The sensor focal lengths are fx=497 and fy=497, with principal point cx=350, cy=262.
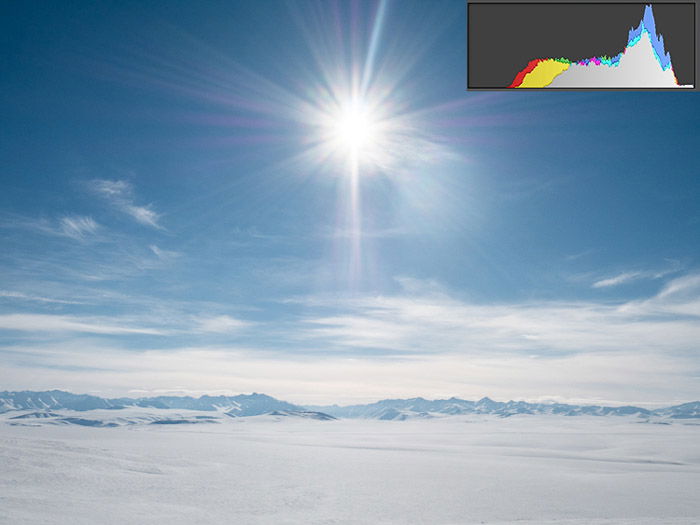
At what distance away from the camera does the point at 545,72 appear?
7.10 meters

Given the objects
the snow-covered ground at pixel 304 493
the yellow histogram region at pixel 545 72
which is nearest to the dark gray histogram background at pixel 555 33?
the yellow histogram region at pixel 545 72

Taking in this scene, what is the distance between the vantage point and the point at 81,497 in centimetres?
2614

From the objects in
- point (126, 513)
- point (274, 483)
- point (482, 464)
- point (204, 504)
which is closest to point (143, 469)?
point (274, 483)

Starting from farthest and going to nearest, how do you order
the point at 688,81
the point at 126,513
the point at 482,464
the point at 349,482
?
the point at 482,464
the point at 349,482
the point at 126,513
the point at 688,81

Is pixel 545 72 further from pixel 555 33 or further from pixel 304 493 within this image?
pixel 304 493

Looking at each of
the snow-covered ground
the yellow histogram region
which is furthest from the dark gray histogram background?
the snow-covered ground

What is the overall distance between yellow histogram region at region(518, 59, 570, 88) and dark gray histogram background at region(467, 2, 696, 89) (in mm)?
139

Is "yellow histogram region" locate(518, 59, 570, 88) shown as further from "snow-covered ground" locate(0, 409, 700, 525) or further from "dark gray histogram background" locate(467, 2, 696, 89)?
"snow-covered ground" locate(0, 409, 700, 525)

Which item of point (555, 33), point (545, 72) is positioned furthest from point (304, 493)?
point (555, 33)

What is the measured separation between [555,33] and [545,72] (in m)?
0.65

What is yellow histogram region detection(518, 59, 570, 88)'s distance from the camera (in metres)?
7.09

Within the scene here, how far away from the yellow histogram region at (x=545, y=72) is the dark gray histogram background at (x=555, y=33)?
0.14 metres

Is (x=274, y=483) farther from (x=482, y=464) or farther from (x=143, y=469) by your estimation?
(x=482, y=464)

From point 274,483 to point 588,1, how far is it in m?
35.7
